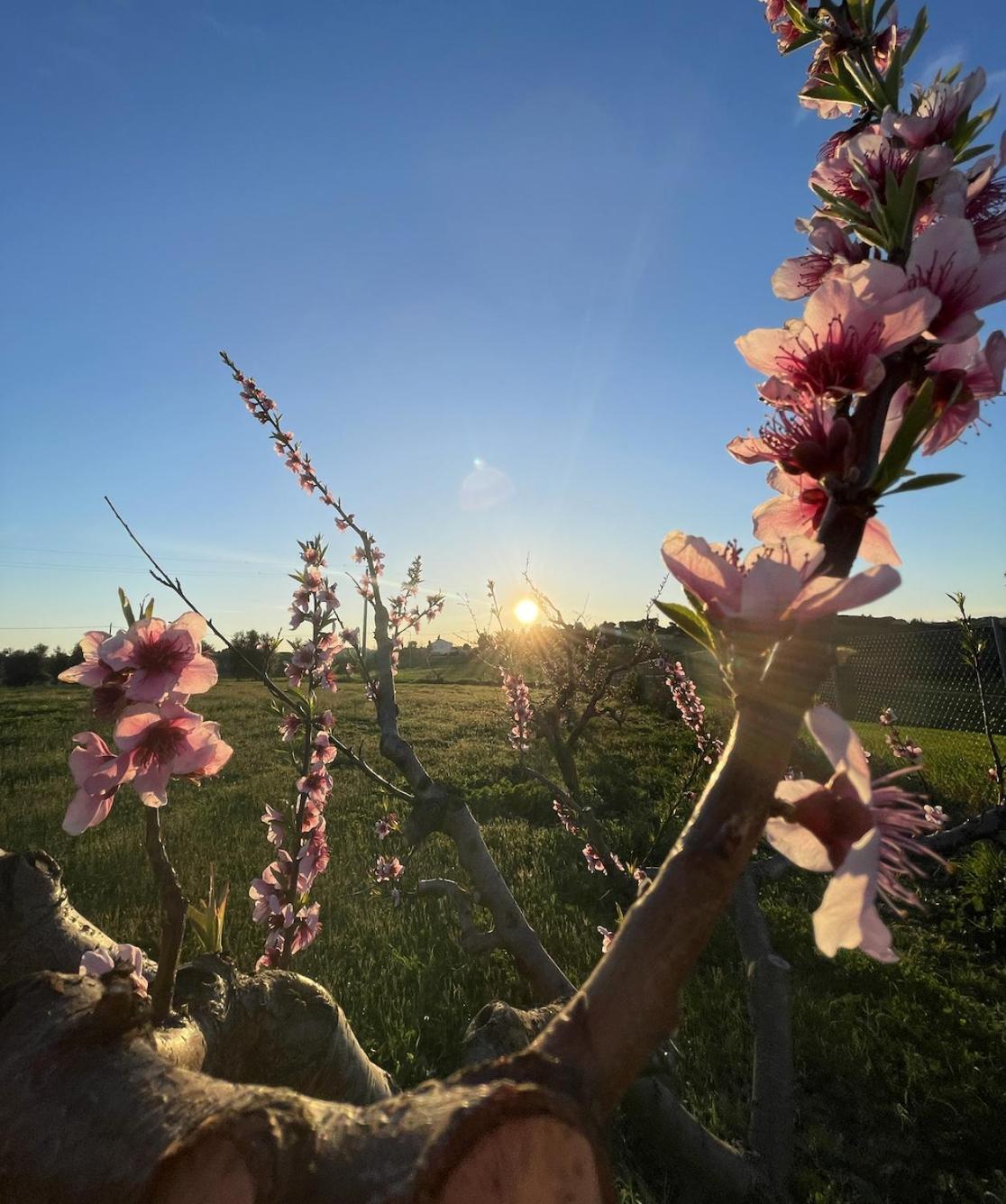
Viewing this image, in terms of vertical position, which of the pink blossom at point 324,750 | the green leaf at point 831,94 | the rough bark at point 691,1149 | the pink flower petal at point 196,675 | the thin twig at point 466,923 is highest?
the green leaf at point 831,94

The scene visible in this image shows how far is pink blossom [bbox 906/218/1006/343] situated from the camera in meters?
0.74

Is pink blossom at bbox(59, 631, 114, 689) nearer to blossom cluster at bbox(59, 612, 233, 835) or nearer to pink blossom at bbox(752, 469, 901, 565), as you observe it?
blossom cluster at bbox(59, 612, 233, 835)

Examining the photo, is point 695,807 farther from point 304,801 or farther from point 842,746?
point 304,801

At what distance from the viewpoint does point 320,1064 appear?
1.52 m

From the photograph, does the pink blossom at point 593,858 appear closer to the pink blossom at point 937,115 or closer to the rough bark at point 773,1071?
the rough bark at point 773,1071

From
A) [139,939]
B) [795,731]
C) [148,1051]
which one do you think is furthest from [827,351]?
[139,939]

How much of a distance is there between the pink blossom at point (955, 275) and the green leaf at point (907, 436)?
0.15m

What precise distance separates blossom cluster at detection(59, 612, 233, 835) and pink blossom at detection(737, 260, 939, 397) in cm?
107

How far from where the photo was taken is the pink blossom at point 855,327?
27.5 inches

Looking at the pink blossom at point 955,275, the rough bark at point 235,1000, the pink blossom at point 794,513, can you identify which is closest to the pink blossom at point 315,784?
the rough bark at point 235,1000

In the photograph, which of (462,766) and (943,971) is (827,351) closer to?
(943,971)

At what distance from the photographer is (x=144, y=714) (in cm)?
120

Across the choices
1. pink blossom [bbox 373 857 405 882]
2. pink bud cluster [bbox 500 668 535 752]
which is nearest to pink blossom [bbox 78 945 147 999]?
pink blossom [bbox 373 857 405 882]

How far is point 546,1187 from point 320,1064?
4.05 ft
